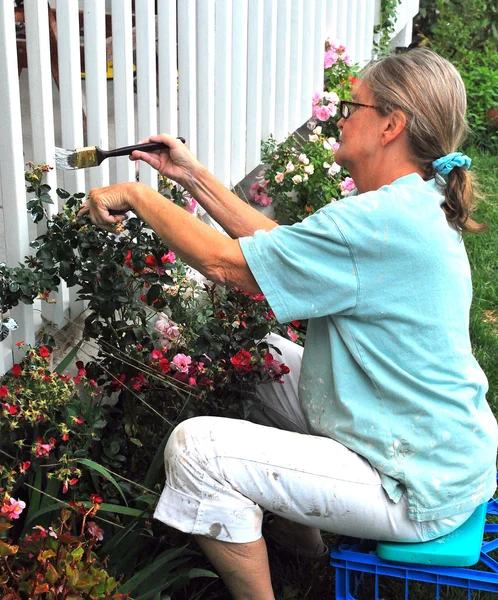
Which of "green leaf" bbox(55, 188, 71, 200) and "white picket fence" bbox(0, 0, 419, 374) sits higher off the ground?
"white picket fence" bbox(0, 0, 419, 374)

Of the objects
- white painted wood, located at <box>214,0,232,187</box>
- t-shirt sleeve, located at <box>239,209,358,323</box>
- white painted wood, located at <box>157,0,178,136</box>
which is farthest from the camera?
white painted wood, located at <box>214,0,232,187</box>

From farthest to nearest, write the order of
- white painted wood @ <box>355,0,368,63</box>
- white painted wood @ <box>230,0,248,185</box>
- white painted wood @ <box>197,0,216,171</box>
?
white painted wood @ <box>355,0,368,63</box> < white painted wood @ <box>230,0,248,185</box> < white painted wood @ <box>197,0,216,171</box>

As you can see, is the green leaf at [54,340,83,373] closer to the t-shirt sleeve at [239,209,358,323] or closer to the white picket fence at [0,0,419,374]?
the white picket fence at [0,0,419,374]

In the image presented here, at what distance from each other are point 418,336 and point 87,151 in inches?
41.7

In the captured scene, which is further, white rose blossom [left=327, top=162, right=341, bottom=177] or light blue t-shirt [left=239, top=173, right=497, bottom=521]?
white rose blossom [left=327, top=162, right=341, bottom=177]

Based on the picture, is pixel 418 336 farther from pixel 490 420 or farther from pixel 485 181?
pixel 485 181

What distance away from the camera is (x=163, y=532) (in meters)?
2.69

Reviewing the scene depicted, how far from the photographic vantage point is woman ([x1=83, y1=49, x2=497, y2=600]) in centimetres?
223

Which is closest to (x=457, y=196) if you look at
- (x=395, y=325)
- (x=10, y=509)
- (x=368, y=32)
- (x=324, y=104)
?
(x=395, y=325)

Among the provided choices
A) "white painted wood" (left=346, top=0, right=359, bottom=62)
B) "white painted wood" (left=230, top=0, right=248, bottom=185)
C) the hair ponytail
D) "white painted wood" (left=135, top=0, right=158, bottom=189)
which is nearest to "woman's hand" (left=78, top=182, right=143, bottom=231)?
the hair ponytail

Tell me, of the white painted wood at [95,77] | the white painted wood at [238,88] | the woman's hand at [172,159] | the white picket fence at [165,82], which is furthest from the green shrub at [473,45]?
the woman's hand at [172,159]

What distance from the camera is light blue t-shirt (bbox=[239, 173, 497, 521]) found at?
2225 millimetres

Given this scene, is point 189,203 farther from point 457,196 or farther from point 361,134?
point 457,196

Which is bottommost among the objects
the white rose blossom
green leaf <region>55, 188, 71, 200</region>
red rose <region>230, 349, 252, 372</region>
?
red rose <region>230, 349, 252, 372</region>
